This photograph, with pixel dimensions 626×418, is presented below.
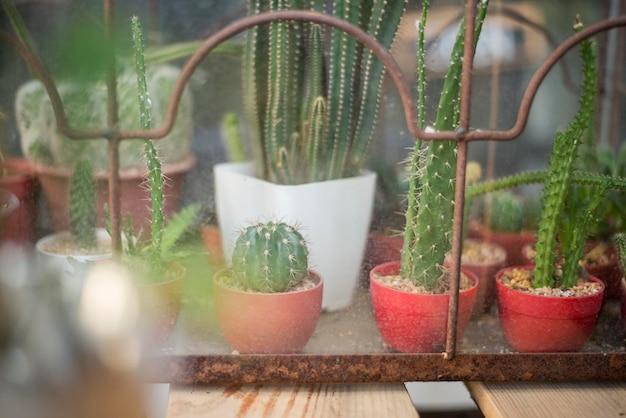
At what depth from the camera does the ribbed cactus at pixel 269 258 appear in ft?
2.90

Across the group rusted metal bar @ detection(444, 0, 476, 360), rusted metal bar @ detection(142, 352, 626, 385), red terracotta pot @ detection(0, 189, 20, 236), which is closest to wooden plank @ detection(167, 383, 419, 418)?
rusted metal bar @ detection(142, 352, 626, 385)

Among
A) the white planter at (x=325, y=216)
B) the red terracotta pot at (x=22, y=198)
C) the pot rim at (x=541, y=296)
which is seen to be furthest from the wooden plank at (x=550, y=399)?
the red terracotta pot at (x=22, y=198)

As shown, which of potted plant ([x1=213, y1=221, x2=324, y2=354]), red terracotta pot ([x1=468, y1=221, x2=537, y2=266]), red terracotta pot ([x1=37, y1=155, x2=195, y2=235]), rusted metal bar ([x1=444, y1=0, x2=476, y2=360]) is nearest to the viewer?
rusted metal bar ([x1=444, y1=0, x2=476, y2=360])

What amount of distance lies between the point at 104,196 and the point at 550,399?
0.73 metres

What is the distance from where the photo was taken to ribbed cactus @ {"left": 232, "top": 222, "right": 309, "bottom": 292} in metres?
0.88

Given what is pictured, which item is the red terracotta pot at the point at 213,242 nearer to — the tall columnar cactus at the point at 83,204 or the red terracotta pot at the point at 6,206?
the tall columnar cactus at the point at 83,204

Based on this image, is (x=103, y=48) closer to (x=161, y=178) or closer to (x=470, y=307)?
(x=161, y=178)

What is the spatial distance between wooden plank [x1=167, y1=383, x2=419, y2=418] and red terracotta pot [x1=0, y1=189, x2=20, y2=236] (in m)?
0.33

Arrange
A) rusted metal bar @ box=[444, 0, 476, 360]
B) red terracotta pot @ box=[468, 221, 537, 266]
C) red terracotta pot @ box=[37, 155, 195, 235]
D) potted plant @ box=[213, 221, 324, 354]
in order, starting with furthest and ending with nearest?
red terracotta pot @ box=[468, 221, 537, 266]
red terracotta pot @ box=[37, 155, 195, 235]
potted plant @ box=[213, 221, 324, 354]
rusted metal bar @ box=[444, 0, 476, 360]

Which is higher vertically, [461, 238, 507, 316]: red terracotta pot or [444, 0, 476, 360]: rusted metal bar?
[444, 0, 476, 360]: rusted metal bar

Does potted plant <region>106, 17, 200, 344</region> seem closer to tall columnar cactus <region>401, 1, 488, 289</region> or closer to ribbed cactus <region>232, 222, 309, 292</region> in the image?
ribbed cactus <region>232, 222, 309, 292</region>

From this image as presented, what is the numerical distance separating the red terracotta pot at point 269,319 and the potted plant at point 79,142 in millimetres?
208

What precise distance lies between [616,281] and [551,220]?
22 centimetres

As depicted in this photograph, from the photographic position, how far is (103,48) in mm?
895
